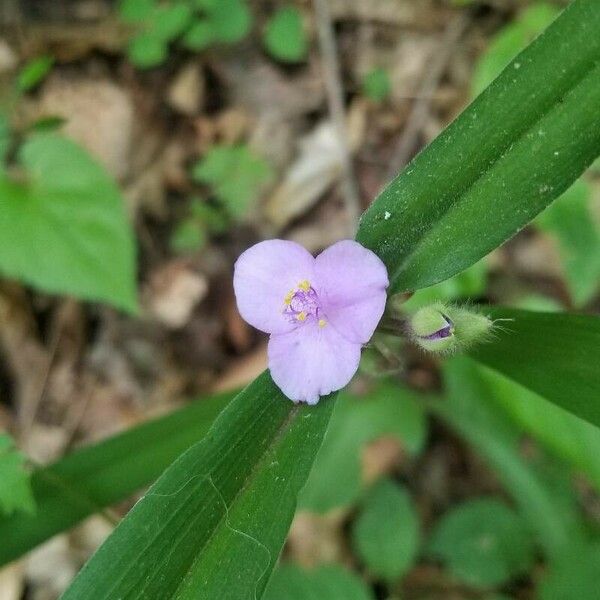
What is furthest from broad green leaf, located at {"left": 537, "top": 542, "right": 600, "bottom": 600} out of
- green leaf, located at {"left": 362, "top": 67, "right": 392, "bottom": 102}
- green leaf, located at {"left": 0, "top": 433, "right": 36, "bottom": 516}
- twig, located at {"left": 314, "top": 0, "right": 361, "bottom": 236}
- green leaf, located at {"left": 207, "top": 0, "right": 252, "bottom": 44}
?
green leaf, located at {"left": 207, "top": 0, "right": 252, "bottom": 44}

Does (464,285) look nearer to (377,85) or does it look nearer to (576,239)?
(576,239)

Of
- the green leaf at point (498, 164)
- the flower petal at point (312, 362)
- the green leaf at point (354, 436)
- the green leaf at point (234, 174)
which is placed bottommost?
the green leaf at point (354, 436)

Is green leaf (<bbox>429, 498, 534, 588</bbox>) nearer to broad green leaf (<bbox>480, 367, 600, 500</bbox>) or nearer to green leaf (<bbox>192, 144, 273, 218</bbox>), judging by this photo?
broad green leaf (<bbox>480, 367, 600, 500</bbox>)

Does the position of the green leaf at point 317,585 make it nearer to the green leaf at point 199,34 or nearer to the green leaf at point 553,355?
the green leaf at point 553,355

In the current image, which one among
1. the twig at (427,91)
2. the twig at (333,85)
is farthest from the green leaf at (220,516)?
the twig at (427,91)

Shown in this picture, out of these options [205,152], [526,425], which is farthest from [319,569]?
[205,152]
